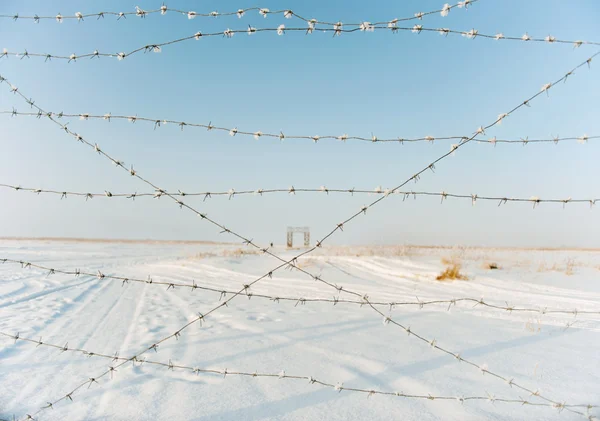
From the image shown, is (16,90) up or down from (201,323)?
up

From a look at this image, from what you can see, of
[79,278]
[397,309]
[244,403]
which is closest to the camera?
[244,403]

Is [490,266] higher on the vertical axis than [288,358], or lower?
higher

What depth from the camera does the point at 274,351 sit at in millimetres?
3764

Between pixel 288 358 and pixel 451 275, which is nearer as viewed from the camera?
pixel 288 358

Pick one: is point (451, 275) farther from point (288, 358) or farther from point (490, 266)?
point (288, 358)

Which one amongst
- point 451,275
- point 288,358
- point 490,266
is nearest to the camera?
point 288,358

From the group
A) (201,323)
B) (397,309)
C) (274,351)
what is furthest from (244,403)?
(397,309)

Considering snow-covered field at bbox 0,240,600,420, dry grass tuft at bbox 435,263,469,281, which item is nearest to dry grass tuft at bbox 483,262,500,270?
dry grass tuft at bbox 435,263,469,281

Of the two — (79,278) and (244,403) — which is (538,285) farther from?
(79,278)

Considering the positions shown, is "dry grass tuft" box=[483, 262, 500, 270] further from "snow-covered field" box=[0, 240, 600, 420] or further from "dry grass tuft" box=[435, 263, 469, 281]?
"snow-covered field" box=[0, 240, 600, 420]

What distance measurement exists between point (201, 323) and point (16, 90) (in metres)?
3.02

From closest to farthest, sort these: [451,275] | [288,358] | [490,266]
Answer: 1. [288,358]
2. [451,275]
3. [490,266]

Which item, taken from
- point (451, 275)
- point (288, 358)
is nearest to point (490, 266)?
point (451, 275)

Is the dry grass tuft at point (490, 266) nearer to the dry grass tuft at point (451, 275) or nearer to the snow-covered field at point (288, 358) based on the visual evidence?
the dry grass tuft at point (451, 275)
